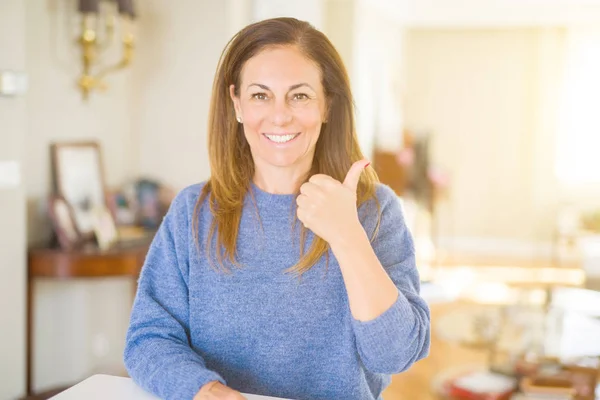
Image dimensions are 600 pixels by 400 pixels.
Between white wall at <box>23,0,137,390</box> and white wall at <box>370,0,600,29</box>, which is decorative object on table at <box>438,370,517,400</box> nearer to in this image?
white wall at <box>23,0,137,390</box>

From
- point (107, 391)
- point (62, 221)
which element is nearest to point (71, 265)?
point (62, 221)

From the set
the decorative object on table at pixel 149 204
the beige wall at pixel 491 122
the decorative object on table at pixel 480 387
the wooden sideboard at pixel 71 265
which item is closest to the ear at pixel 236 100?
the wooden sideboard at pixel 71 265

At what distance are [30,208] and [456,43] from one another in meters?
5.93

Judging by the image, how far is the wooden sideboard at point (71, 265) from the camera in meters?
3.02

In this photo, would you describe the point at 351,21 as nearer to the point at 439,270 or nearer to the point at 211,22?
the point at 211,22

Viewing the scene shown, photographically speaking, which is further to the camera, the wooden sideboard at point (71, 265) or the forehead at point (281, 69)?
the wooden sideboard at point (71, 265)

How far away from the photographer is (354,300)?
1.15m

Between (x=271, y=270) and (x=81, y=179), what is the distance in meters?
2.32

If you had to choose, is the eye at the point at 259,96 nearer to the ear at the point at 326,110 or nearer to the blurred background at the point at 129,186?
the ear at the point at 326,110

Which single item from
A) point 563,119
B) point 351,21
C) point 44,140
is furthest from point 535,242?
point 44,140

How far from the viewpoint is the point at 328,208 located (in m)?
1.14

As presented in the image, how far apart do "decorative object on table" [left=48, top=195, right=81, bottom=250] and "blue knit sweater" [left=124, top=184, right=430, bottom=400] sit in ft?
6.37

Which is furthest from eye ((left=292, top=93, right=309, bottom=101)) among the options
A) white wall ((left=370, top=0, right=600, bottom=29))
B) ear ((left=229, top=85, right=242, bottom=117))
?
white wall ((left=370, top=0, right=600, bottom=29))

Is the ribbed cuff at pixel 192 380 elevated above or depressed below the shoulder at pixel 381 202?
below
